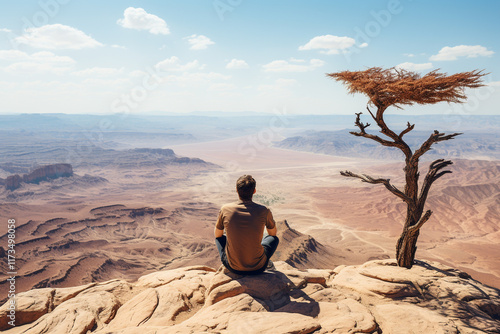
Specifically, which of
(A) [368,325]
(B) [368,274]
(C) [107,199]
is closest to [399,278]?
(B) [368,274]

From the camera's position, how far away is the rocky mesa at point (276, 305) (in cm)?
391

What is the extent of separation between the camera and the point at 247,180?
4.30 metres

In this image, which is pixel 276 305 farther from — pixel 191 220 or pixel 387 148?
pixel 387 148

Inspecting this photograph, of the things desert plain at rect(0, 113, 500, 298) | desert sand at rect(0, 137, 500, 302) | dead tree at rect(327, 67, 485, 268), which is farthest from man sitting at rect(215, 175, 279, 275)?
desert sand at rect(0, 137, 500, 302)

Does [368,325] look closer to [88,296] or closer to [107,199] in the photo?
[88,296]

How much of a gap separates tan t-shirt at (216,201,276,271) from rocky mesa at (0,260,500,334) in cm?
47

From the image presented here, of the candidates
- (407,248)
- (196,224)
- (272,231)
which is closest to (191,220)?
(196,224)

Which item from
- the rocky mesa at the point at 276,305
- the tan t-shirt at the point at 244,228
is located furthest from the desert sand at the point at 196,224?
the tan t-shirt at the point at 244,228

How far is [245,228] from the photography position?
4215 millimetres

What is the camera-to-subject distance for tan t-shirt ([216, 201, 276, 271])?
4.22 meters

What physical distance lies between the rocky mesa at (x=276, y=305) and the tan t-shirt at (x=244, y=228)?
1.55 feet

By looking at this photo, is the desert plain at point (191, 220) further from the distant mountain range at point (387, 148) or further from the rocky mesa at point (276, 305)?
the distant mountain range at point (387, 148)

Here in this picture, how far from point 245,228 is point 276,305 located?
1.33 meters

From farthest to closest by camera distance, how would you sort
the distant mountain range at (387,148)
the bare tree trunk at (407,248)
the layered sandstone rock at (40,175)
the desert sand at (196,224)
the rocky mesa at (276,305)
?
the distant mountain range at (387,148) < the layered sandstone rock at (40,175) < the desert sand at (196,224) < the bare tree trunk at (407,248) < the rocky mesa at (276,305)
